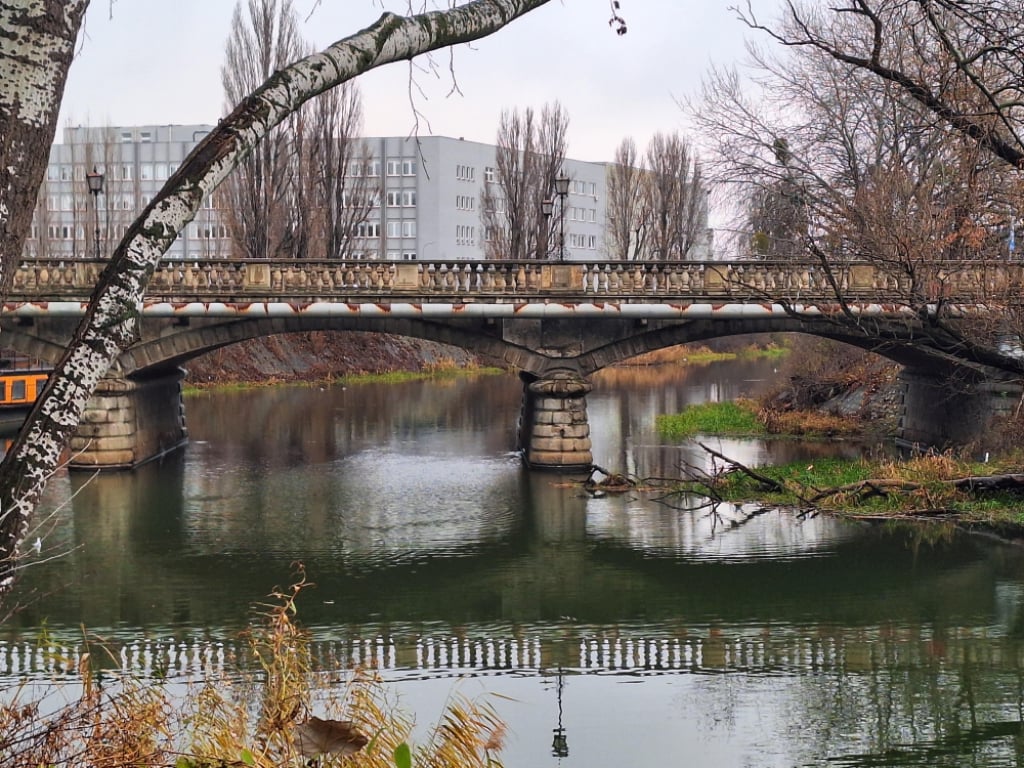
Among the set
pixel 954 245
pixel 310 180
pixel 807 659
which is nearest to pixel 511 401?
pixel 310 180

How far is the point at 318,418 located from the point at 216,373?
11.5 m

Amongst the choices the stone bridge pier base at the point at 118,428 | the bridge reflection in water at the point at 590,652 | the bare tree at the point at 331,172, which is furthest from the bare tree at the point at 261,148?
the bridge reflection in water at the point at 590,652

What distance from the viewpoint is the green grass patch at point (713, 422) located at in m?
29.9

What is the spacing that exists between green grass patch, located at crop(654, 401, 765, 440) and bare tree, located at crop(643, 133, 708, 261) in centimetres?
2304

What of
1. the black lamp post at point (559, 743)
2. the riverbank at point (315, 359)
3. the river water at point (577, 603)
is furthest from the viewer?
the riverbank at point (315, 359)

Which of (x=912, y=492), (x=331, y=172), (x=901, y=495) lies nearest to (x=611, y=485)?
(x=901, y=495)

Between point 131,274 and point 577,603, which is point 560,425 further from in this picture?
point 131,274

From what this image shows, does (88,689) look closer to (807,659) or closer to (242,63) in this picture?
(807,659)

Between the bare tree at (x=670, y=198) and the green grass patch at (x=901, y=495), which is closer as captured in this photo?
the green grass patch at (x=901, y=495)

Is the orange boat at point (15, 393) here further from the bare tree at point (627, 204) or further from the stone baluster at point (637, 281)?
the bare tree at point (627, 204)

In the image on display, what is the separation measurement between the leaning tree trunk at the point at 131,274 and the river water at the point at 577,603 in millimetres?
620

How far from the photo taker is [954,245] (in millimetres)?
24219

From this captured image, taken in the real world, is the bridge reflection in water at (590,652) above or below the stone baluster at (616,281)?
below

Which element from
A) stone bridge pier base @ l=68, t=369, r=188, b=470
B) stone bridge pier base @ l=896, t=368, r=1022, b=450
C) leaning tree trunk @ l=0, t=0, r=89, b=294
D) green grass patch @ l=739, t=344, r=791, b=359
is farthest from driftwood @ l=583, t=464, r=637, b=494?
green grass patch @ l=739, t=344, r=791, b=359
